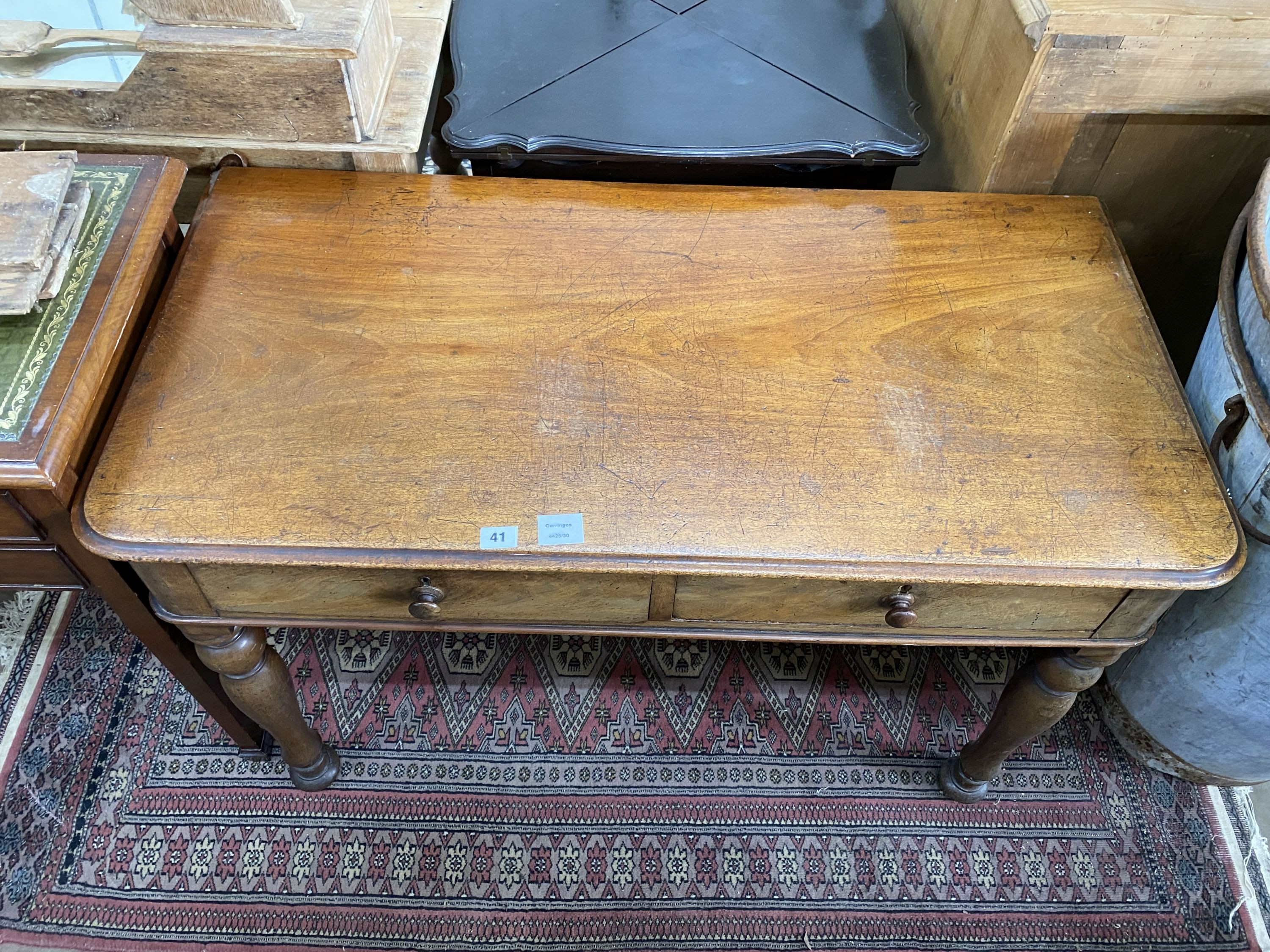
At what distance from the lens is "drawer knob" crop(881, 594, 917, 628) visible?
3.11ft

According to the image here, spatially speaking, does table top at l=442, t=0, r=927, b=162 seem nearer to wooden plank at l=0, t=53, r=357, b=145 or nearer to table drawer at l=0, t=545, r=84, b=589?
wooden plank at l=0, t=53, r=357, b=145

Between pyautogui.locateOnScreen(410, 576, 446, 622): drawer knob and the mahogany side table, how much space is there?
0.37 metres

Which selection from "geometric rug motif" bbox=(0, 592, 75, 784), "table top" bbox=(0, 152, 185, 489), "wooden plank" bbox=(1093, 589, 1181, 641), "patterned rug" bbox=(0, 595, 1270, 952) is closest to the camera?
"table top" bbox=(0, 152, 185, 489)

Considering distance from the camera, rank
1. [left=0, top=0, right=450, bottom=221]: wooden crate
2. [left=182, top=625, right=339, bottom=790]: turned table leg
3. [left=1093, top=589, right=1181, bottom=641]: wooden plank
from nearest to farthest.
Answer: [left=1093, top=589, right=1181, bottom=641]: wooden plank < [left=182, top=625, right=339, bottom=790]: turned table leg < [left=0, top=0, right=450, bottom=221]: wooden crate

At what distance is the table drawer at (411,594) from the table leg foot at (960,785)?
2.29 feet

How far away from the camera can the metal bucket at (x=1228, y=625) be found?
99 cm

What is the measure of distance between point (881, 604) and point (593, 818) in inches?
26.6

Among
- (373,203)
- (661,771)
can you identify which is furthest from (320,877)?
(373,203)

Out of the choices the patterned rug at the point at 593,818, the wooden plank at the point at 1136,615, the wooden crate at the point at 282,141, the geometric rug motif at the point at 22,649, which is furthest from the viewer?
the geometric rug motif at the point at 22,649

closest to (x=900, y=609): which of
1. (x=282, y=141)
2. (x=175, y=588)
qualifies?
(x=175, y=588)

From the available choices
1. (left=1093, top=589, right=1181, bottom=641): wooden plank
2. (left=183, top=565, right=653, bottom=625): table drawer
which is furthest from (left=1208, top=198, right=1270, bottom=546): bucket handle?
(left=183, top=565, right=653, bottom=625): table drawer

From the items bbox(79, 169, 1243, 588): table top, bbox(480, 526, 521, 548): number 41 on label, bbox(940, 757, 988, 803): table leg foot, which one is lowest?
bbox(940, 757, 988, 803): table leg foot

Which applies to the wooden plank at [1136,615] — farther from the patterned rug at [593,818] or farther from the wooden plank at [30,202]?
the wooden plank at [30,202]

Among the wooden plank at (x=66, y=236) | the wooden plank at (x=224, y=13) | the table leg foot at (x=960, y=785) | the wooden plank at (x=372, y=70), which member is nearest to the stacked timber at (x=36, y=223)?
the wooden plank at (x=66, y=236)
